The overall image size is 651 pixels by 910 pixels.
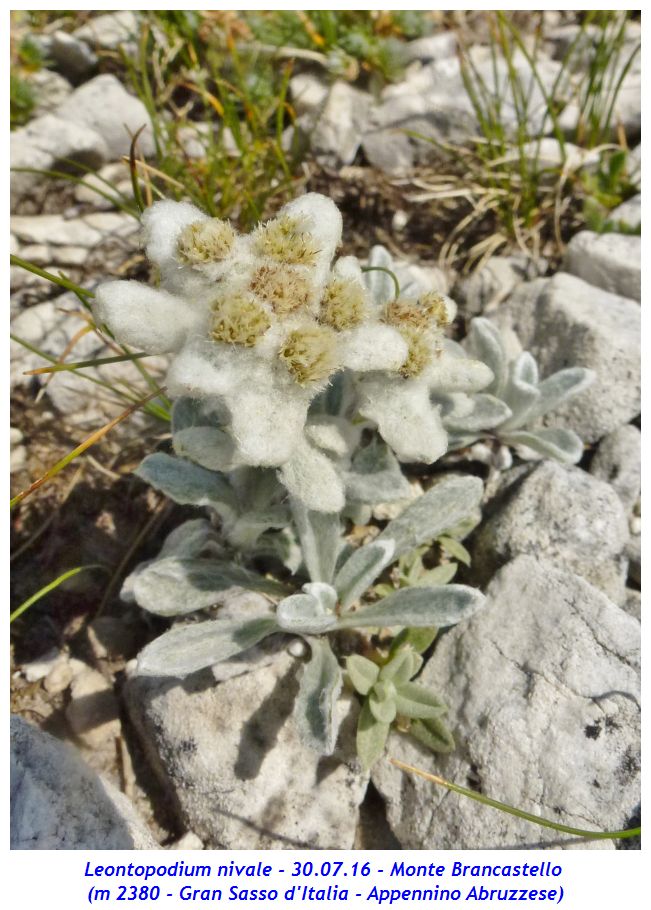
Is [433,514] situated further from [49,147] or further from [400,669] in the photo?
[49,147]

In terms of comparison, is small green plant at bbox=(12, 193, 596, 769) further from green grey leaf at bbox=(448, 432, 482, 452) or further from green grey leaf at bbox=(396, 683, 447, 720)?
green grey leaf at bbox=(448, 432, 482, 452)

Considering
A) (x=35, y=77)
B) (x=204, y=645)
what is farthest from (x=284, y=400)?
(x=35, y=77)

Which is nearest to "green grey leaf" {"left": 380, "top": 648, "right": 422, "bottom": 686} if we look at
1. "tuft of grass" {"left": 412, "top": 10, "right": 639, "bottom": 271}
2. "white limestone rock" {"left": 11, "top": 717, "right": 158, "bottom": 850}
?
"white limestone rock" {"left": 11, "top": 717, "right": 158, "bottom": 850}

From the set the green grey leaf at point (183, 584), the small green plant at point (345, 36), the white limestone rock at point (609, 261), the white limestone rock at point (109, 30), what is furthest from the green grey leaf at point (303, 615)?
the white limestone rock at point (109, 30)

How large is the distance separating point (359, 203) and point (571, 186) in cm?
134

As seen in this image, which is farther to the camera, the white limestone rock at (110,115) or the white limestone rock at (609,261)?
the white limestone rock at (110,115)

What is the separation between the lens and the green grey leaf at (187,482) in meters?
2.85

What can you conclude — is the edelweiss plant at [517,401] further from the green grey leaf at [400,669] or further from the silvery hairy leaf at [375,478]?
the green grey leaf at [400,669]

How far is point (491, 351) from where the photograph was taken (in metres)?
3.49

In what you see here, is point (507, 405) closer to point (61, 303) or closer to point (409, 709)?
point (409, 709)

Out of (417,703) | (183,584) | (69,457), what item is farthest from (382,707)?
(69,457)

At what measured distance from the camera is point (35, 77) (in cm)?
495

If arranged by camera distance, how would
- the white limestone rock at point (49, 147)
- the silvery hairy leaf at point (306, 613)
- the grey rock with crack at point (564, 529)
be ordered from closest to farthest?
the silvery hairy leaf at point (306, 613) < the grey rock with crack at point (564, 529) < the white limestone rock at point (49, 147)

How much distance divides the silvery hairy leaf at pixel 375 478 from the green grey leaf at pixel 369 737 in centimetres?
85
